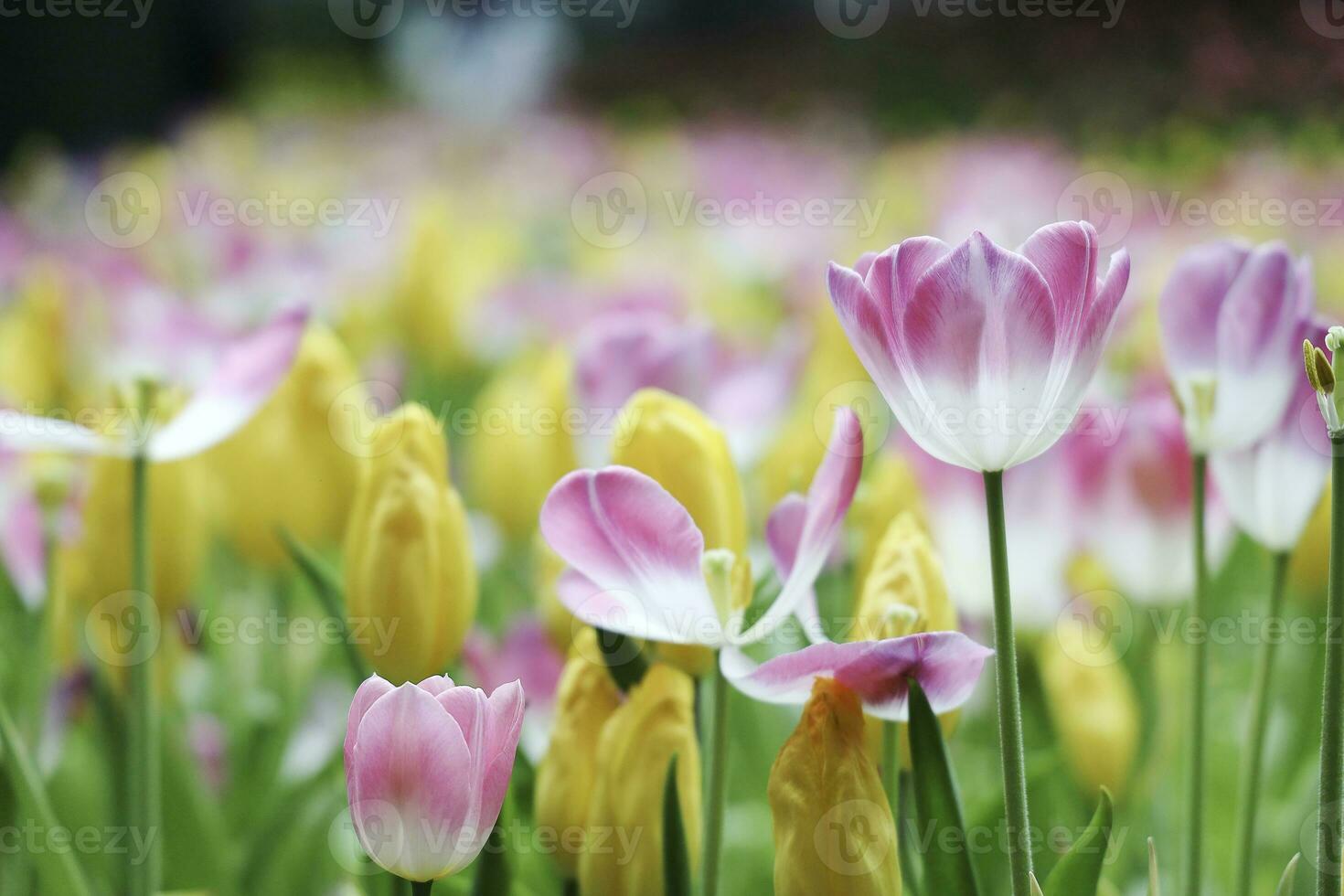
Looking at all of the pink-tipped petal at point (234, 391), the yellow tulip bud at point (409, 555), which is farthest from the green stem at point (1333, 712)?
the pink-tipped petal at point (234, 391)

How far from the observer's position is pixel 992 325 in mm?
308

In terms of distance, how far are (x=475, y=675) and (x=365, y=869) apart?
0.13 m

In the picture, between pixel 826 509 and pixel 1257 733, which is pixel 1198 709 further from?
pixel 826 509

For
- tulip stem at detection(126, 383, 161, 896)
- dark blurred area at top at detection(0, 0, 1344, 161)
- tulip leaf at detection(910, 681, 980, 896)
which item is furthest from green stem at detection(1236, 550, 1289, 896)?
dark blurred area at top at detection(0, 0, 1344, 161)

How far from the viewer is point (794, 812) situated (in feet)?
1.03

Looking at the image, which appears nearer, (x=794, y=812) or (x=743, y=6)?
(x=794, y=812)

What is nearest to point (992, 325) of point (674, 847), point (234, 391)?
point (674, 847)

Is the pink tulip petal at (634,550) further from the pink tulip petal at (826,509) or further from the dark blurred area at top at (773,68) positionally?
the dark blurred area at top at (773,68)

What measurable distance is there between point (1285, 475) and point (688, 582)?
21 cm

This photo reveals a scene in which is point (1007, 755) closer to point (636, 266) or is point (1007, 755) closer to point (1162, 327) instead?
point (1162, 327)

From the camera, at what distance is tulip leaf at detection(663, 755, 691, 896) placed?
0.35m

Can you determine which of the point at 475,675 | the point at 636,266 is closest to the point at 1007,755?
the point at 475,675

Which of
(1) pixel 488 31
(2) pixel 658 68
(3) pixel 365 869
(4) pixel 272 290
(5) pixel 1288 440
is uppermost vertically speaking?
(1) pixel 488 31

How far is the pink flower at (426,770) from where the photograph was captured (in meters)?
0.30
